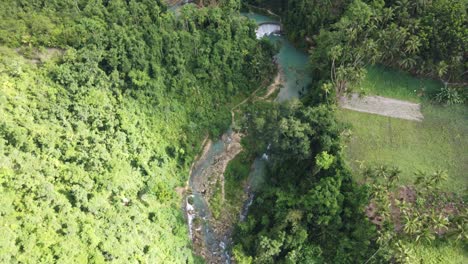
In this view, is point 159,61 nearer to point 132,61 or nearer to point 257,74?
point 132,61

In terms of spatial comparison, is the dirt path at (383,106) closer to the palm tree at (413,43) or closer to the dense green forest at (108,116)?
the palm tree at (413,43)

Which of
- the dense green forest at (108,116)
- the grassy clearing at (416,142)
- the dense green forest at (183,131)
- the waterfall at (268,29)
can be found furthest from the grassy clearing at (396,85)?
the waterfall at (268,29)

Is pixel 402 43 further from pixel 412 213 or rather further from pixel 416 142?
pixel 412 213

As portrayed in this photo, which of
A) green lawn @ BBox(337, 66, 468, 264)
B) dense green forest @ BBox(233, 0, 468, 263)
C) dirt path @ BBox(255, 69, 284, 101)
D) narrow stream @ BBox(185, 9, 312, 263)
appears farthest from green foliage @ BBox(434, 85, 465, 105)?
dirt path @ BBox(255, 69, 284, 101)

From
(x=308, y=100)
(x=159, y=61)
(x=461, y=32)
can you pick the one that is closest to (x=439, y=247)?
(x=308, y=100)

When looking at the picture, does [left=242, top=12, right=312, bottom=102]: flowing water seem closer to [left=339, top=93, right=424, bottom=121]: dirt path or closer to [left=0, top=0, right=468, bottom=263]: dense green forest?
[left=0, top=0, right=468, bottom=263]: dense green forest
